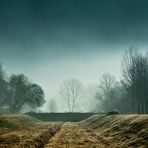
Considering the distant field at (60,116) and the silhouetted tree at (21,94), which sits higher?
the silhouetted tree at (21,94)

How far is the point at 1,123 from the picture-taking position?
58.0 metres

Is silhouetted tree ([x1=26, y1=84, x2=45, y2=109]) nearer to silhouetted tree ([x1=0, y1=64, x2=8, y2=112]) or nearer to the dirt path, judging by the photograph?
silhouetted tree ([x1=0, y1=64, x2=8, y2=112])

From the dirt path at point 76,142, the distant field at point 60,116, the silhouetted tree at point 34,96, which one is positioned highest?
the silhouetted tree at point 34,96

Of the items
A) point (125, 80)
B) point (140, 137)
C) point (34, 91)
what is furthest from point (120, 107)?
point (140, 137)

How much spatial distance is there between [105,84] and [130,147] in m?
159

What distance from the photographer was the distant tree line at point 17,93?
5837 inches

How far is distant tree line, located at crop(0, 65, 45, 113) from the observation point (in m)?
148

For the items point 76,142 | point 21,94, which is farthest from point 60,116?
point 76,142

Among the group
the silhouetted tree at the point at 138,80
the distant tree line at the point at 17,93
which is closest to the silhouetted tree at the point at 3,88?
the distant tree line at the point at 17,93

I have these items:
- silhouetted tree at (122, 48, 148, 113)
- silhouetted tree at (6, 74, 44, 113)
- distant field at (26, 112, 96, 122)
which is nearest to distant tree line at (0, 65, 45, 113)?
silhouetted tree at (6, 74, 44, 113)

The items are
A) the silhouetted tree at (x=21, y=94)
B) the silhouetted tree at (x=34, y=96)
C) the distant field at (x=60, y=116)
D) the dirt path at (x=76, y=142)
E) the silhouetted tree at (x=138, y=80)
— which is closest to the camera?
the dirt path at (x=76, y=142)

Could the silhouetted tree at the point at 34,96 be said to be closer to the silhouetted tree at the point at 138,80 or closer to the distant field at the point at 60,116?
the distant field at the point at 60,116

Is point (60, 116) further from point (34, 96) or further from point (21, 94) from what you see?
point (21, 94)

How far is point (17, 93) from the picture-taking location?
5871 inches
